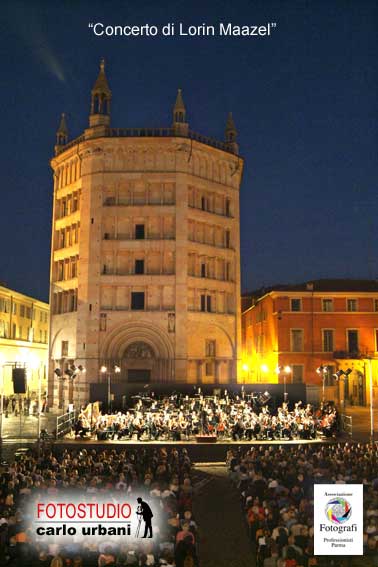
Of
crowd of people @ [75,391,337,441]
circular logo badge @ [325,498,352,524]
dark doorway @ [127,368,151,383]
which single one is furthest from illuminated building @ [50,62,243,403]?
circular logo badge @ [325,498,352,524]

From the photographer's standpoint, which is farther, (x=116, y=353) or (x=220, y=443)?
(x=116, y=353)

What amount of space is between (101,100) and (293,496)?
4244 centimetres

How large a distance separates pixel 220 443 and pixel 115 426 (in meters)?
6.21

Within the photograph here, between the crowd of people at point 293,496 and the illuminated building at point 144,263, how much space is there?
22.9m

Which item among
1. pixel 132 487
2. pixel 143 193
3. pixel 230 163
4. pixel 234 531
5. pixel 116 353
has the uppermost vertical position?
pixel 230 163

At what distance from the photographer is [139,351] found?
47.2 m

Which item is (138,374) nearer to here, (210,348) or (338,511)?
(210,348)

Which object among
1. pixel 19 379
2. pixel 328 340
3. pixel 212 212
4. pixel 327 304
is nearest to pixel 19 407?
pixel 19 379

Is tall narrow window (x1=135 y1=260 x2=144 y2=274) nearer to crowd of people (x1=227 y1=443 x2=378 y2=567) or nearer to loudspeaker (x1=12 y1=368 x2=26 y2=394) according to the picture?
loudspeaker (x1=12 y1=368 x2=26 y2=394)

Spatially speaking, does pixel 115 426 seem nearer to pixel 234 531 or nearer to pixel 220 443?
pixel 220 443

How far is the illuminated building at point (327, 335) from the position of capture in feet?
174

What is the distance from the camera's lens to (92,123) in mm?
49688

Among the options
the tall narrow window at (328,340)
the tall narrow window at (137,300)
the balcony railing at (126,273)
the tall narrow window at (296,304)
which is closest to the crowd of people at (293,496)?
the tall narrow window at (137,300)

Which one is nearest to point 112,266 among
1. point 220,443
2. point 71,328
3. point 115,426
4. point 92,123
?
point 71,328
